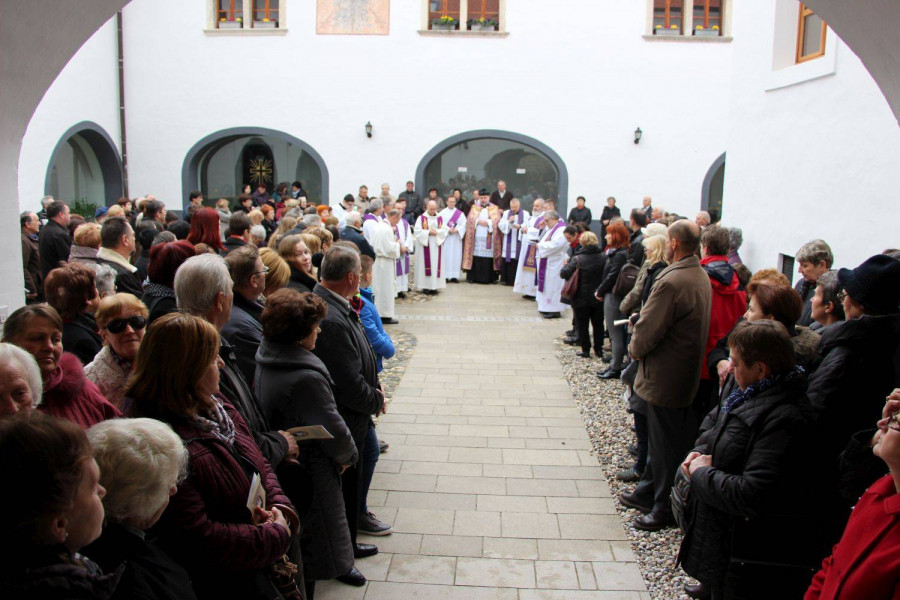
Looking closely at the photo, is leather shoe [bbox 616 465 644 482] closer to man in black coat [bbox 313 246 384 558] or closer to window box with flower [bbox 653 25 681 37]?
man in black coat [bbox 313 246 384 558]

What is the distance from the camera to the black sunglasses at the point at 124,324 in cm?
310

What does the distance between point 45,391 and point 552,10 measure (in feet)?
55.4

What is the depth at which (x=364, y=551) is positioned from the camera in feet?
14.3

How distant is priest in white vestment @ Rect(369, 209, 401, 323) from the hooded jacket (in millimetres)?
7030

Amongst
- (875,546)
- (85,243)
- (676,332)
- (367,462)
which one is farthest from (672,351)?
(85,243)

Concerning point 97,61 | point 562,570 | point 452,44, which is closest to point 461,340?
point 562,570

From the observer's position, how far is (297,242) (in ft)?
17.1

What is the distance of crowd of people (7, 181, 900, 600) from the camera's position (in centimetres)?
192

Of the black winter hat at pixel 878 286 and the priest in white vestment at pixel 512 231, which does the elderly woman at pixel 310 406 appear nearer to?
the black winter hat at pixel 878 286

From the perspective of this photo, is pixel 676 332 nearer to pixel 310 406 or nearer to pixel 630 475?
pixel 630 475

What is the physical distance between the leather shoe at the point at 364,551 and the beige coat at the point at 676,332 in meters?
1.95

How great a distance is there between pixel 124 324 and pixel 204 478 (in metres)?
1.09

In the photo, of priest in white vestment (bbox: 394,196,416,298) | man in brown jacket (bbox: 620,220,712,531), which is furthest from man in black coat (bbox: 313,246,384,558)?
priest in white vestment (bbox: 394,196,416,298)

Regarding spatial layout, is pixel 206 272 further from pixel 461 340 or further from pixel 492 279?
pixel 492 279
